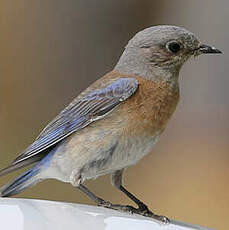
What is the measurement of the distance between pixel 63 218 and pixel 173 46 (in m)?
0.74

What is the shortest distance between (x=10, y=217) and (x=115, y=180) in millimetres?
692

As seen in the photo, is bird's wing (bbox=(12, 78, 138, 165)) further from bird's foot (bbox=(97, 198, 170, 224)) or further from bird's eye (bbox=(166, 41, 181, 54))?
bird's foot (bbox=(97, 198, 170, 224))

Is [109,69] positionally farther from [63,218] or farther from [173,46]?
[63,218]

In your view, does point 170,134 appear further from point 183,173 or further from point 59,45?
point 59,45

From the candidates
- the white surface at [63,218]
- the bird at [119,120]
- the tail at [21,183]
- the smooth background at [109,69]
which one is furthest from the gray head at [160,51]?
the smooth background at [109,69]

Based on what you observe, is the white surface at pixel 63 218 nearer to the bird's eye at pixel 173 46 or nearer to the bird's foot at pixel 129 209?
the bird's foot at pixel 129 209

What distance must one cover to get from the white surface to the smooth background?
6.52 ft

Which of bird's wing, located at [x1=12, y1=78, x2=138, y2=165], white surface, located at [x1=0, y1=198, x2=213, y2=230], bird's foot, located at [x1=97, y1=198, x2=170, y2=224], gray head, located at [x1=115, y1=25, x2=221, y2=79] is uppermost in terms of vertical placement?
gray head, located at [x1=115, y1=25, x2=221, y2=79]

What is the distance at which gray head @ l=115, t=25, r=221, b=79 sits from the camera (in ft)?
6.15

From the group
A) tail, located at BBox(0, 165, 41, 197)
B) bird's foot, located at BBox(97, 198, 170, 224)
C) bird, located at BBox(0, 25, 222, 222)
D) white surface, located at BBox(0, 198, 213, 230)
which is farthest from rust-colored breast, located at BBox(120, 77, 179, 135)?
white surface, located at BBox(0, 198, 213, 230)

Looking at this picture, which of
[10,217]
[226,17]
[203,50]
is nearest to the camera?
[10,217]

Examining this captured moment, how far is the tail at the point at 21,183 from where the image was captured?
75.8 inches

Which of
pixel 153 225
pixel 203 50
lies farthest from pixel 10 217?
pixel 203 50

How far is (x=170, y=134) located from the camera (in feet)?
11.8
